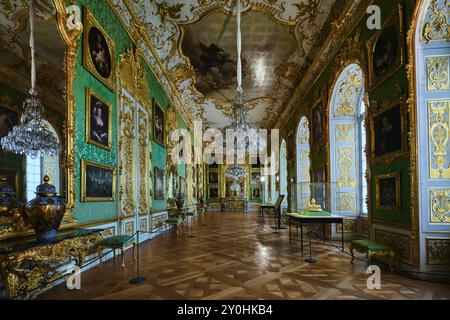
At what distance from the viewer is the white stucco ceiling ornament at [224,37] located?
7984mm

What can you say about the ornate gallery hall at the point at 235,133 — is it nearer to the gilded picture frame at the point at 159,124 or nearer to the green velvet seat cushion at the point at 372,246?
the green velvet seat cushion at the point at 372,246

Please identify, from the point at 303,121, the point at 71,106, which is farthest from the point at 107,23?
the point at 303,121

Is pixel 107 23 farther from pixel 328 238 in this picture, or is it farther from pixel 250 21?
pixel 328 238

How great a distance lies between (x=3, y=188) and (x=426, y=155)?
6.71 m

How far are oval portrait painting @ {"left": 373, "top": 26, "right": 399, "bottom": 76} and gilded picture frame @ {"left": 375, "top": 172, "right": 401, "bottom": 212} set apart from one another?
229cm

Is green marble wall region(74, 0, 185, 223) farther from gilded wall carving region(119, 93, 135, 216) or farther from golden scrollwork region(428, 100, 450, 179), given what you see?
golden scrollwork region(428, 100, 450, 179)

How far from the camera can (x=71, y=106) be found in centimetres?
495

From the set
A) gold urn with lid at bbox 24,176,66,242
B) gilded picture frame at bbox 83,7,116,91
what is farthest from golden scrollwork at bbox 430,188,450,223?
gilded picture frame at bbox 83,7,116,91

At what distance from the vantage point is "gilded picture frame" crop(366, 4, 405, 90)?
205 inches

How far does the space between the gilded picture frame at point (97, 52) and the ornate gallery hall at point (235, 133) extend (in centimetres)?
5

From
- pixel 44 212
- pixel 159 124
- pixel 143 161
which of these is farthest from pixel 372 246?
pixel 159 124

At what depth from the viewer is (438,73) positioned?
193 inches

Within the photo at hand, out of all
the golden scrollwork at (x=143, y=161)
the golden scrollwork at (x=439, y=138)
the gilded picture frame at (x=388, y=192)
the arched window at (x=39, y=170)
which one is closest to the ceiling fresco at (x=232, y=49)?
the golden scrollwork at (x=143, y=161)

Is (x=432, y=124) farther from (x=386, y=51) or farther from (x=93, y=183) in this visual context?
(x=93, y=183)
